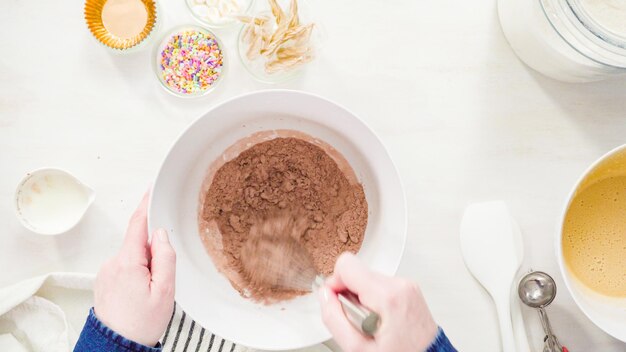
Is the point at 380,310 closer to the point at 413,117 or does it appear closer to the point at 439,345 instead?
the point at 439,345

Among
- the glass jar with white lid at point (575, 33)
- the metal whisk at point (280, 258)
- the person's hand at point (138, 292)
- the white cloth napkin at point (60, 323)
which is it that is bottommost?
the white cloth napkin at point (60, 323)

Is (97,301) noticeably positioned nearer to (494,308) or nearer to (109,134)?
(109,134)

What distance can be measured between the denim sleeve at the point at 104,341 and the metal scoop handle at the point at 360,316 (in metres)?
0.27

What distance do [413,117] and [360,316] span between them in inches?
15.0

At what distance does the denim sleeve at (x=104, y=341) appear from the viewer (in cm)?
73

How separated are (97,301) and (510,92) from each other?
0.69 m

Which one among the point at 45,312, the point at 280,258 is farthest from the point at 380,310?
the point at 45,312

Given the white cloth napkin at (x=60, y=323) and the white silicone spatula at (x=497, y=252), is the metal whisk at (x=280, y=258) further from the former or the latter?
the white silicone spatula at (x=497, y=252)

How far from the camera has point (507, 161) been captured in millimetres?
910

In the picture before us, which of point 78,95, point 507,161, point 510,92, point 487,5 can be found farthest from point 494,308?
point 78,95

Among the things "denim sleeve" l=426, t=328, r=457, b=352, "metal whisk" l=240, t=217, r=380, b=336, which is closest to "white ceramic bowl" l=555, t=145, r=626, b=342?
"denim sleeve" l=426, t=328, r=457, b=352

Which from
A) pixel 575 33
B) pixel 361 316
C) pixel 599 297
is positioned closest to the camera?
pixel 361 316

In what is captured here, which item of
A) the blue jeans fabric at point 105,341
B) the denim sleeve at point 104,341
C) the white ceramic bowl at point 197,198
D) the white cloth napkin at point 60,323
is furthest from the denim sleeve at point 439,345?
the denim sleeve at point 104,341

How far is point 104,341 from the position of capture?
73cm
